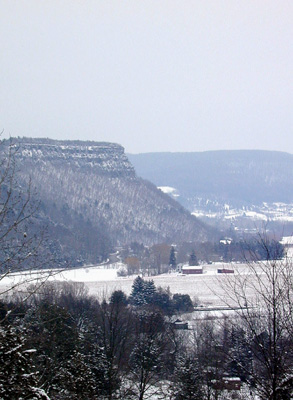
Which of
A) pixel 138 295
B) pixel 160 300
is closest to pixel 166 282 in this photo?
pixel 138 295

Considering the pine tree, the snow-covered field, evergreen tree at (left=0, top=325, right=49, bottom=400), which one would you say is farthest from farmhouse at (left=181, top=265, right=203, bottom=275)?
evergreen tree at (left=0, top=325, right=49, bottom=400)

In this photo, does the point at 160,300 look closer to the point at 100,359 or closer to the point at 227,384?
the point at 227,384

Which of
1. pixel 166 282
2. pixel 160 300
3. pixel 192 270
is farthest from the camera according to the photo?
pixel 192 270

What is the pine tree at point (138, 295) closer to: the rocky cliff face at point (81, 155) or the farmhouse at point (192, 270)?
the farmhouse at point (192, 270)

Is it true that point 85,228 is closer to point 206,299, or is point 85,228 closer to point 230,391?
point 206,299

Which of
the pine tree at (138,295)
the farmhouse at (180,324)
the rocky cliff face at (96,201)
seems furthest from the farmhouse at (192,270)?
the farmhouse at (180,324)

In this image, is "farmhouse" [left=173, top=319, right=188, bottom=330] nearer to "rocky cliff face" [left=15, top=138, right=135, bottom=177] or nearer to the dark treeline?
the dark treeline

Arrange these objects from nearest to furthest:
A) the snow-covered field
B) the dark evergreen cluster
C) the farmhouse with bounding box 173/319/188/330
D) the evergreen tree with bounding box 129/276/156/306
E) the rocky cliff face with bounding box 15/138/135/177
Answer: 1. the farmhouse with bounding box 173/319/188/330
2. the dark evergreen cluster
3. the evergreen tree with bounding box 129/276/156/306
4. the snow-covered field
5. the rocky cliff face with bounding box 15/138/135/177

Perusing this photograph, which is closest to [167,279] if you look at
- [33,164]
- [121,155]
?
[33,164]

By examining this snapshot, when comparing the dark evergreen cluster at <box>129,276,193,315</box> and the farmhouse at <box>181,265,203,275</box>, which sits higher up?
the dark evergreen cluster at <box>129,276,193,315</box>
